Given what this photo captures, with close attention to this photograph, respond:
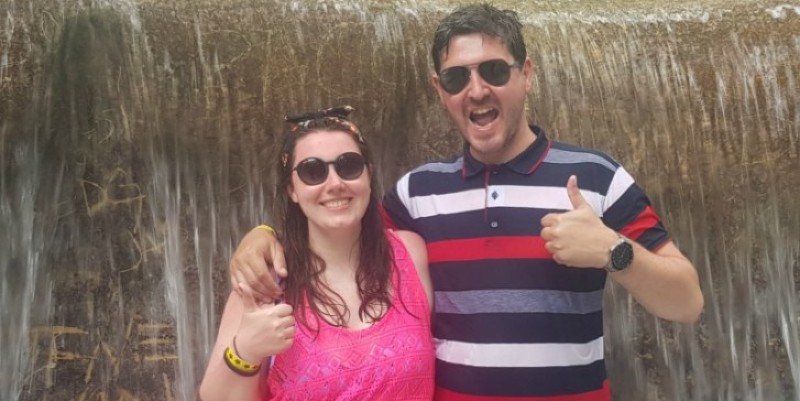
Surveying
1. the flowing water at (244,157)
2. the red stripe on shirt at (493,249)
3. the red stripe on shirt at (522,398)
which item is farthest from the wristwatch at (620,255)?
the flowing water at (244,157)

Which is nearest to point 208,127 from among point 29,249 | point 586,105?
point 29,249

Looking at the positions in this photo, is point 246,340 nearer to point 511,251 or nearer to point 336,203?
point 336,203

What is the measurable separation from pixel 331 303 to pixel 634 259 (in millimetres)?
1025

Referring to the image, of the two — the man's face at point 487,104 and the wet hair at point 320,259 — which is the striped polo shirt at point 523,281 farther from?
the wet hair at point 320,259

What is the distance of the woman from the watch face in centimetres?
71

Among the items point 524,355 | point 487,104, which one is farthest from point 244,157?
point 524,355

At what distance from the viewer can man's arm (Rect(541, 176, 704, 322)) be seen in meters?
2.28

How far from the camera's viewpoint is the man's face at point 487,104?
8.58 ft

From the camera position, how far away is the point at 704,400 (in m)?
4.07

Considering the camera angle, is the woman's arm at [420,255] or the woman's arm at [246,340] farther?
the woman's arm at [420,255]

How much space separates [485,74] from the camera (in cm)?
263

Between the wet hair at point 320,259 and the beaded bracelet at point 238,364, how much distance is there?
8.9 inches

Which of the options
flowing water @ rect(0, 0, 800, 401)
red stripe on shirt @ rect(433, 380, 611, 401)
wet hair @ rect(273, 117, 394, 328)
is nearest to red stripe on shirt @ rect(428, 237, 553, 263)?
wet hair @ rect(273, 117, 394, 328)

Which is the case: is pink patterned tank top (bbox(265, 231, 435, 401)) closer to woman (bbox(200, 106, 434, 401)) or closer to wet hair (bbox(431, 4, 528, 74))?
woman (bbox(200, 106, 434, 401))
